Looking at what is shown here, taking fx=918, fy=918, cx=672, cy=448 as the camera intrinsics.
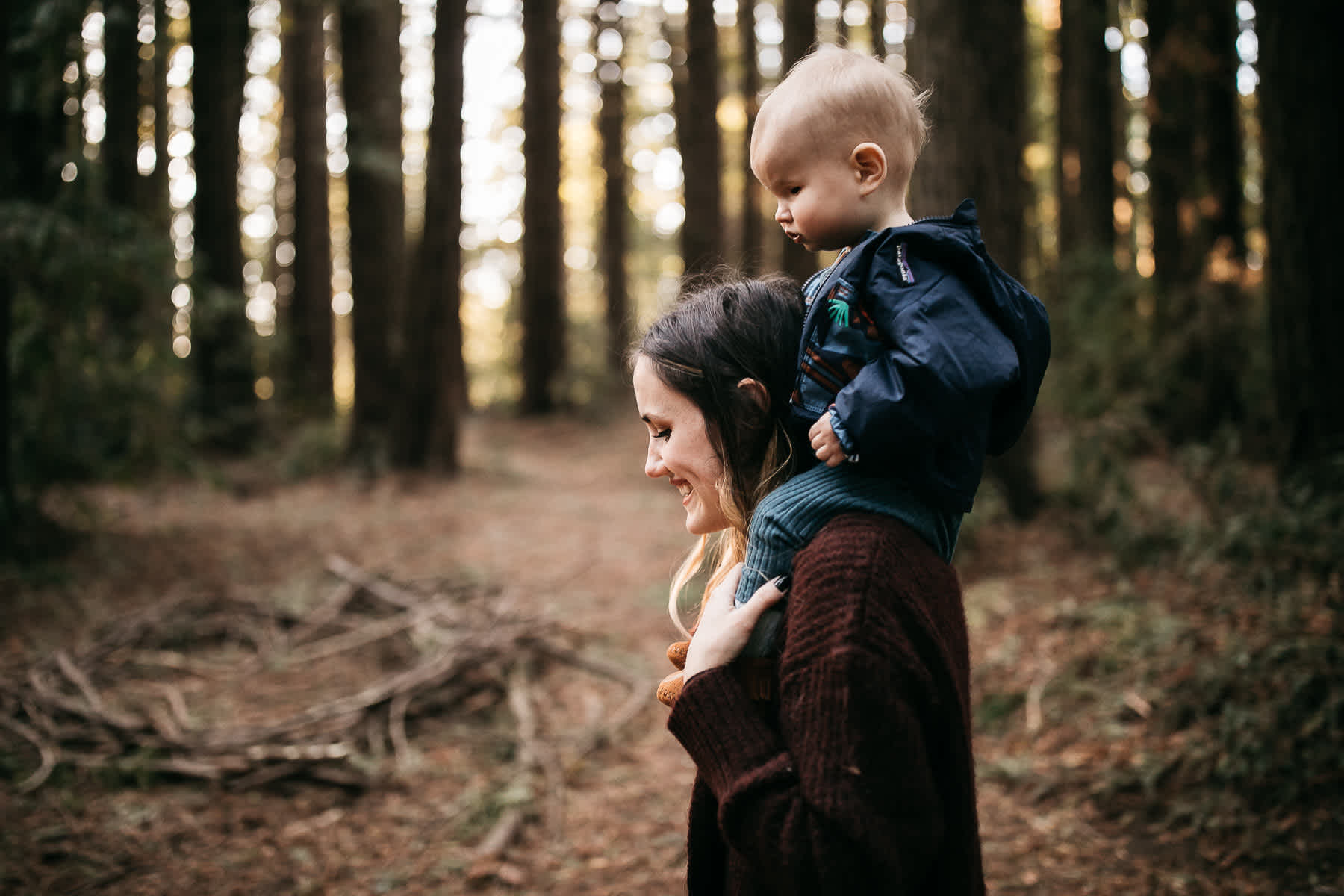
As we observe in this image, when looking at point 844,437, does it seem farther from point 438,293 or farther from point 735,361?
point 438,293

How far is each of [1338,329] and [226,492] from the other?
34.6 feet

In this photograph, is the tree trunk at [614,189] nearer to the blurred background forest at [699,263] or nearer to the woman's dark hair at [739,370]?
the blurred background forest at [699,263]

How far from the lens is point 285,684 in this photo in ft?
18.5

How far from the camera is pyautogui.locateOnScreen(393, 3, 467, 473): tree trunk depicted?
11.1m

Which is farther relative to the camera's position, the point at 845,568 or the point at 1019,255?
the point at 1019,255

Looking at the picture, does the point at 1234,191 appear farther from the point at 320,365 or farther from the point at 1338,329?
the point at 320,365

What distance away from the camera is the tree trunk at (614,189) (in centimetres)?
2003

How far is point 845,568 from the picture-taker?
1.43 meters

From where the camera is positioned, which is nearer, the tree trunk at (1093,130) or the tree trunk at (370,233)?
the tree trunk at (370,233)

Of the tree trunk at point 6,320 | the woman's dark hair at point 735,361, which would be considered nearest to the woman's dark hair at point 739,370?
the woman's dark hair at point 735,361

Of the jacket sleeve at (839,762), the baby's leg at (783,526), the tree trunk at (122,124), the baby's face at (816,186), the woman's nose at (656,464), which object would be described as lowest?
the jacket sleeve at (839,762)

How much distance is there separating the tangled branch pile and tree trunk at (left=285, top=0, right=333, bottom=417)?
10.0m

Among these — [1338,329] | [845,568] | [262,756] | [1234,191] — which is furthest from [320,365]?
[845,568]

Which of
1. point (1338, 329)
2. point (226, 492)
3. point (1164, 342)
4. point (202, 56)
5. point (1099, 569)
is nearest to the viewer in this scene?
point (1338, 329)
